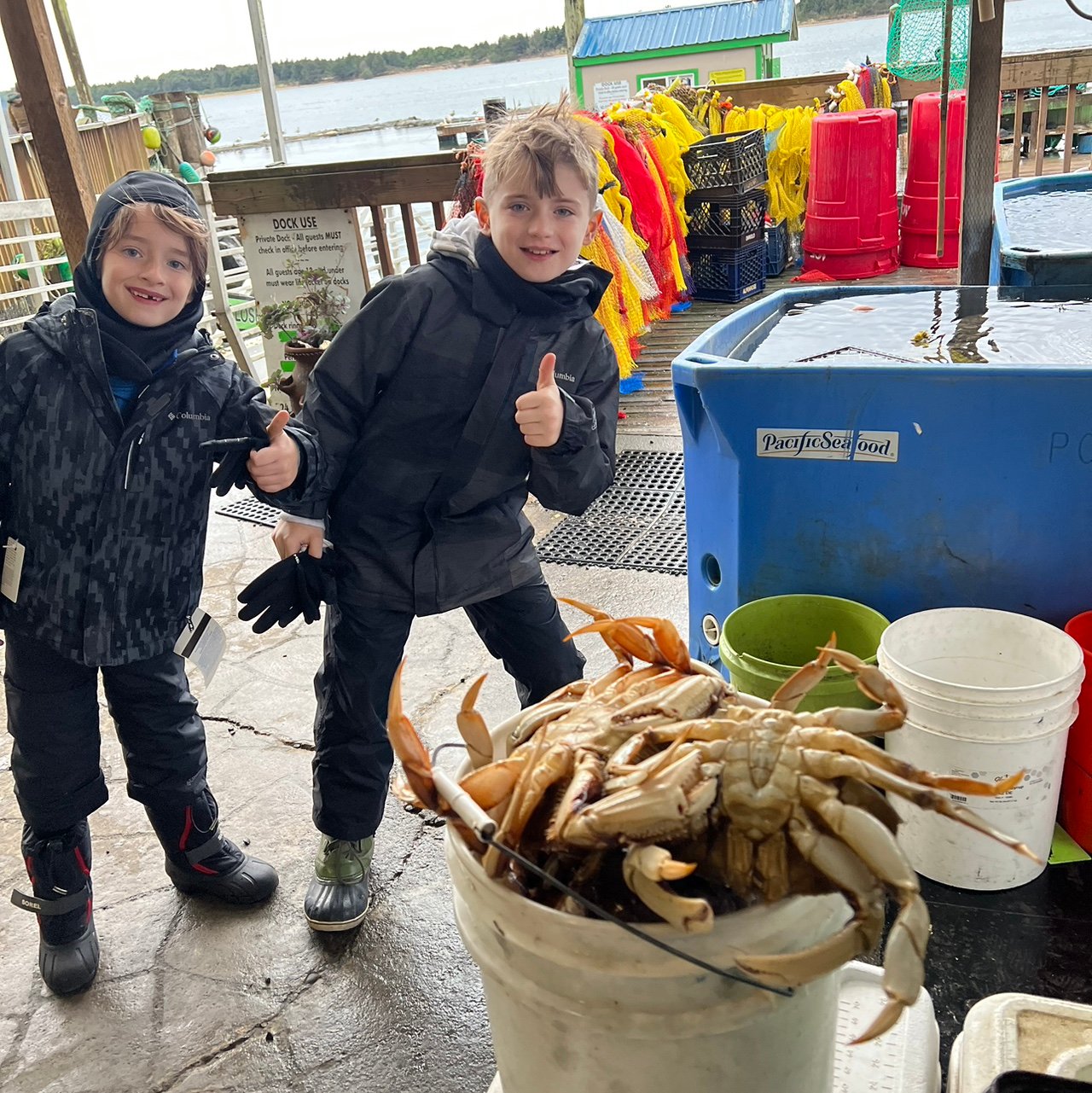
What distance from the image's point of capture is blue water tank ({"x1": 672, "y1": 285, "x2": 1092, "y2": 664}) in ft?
8.23

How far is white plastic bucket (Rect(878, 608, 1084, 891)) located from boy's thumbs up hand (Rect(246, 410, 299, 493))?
5.18 ft

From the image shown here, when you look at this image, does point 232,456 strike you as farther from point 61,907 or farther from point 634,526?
point 634,526

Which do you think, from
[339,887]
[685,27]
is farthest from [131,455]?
[685,27]

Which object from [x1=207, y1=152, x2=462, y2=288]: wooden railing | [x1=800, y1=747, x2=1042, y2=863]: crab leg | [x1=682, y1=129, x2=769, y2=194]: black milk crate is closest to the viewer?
[x1=800, y1=747, x2=1042, y2=863]: crab leg

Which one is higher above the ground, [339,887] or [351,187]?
[351,187]

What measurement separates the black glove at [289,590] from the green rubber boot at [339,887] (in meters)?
0.68

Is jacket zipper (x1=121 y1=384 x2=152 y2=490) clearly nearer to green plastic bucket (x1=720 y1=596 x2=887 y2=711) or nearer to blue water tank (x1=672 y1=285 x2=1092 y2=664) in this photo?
blue water tank (x1=672 y1=285 x2=1092 y2=664)

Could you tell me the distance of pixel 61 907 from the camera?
253 centimetres

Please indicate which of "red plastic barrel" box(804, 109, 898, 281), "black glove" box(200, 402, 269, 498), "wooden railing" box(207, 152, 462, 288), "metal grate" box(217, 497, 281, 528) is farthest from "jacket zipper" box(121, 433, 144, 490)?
"red plastic barrel" box(804, 109, 898, 281)

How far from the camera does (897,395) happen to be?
257 centimetres

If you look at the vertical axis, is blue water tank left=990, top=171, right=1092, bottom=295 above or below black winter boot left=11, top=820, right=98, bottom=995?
above

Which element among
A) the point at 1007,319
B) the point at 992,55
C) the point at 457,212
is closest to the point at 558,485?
the point at 1007,319

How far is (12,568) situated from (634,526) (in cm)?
321

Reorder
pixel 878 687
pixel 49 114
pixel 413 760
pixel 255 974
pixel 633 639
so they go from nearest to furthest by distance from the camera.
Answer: pixel 413 760
pixel 878 687
pixel 633 639
pixel 255 974
pixel 49 114
